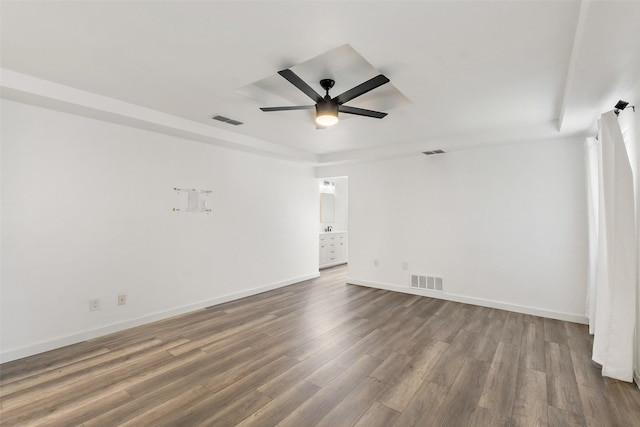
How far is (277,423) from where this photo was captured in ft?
6.09

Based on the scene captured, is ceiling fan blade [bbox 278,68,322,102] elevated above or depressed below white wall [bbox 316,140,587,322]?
above

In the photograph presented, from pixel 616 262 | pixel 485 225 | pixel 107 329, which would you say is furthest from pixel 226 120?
pixel 616 262

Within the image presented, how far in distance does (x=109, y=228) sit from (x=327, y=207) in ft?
18.5

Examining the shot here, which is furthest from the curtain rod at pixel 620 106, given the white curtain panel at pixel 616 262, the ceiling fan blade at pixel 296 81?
the ceiling fan blade at pixel 296 81

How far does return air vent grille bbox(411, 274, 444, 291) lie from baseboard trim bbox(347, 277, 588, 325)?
0.22 feet

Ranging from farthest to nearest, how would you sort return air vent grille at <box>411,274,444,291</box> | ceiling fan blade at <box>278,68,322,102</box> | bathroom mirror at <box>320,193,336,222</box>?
bathroom mirror at <box>320,193,336,222</box>
return air vent grille at <box>411,274,444,291</box>
ceiling fan blade at <box>278,68,322,102</box>

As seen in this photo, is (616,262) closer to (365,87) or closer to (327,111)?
(365,87)

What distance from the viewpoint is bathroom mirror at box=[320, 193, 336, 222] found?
8.05m

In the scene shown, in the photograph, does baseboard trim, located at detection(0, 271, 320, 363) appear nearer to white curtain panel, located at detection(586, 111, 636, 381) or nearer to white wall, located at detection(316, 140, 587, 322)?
white wall, located at detection(316, 140, 587, 322)

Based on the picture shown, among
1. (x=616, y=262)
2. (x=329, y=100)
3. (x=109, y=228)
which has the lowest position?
(x=616, y=262)

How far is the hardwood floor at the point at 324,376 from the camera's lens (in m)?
1.94

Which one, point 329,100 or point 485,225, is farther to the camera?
point 485,225

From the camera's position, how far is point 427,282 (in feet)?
15.9

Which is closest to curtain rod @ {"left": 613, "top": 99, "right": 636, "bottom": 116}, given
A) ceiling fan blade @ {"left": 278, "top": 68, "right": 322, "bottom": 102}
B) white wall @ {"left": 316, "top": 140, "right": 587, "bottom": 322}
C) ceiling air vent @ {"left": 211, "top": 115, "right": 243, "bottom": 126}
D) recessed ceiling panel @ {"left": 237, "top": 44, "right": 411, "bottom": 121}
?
white wall @ {"left": 316, "top": 140, "right": 587, "bottom": 322}
